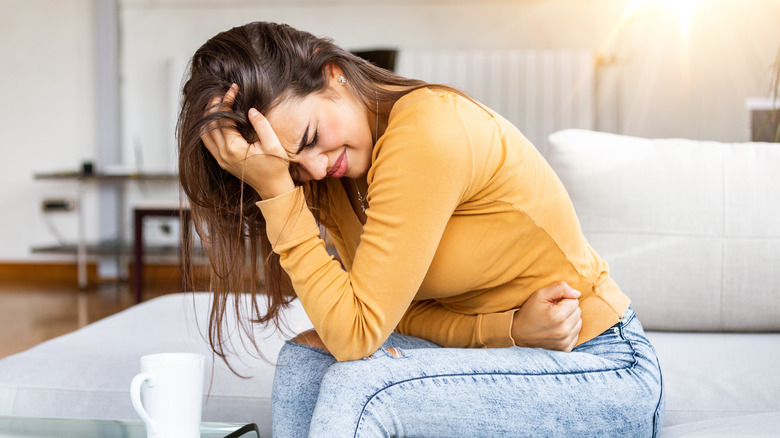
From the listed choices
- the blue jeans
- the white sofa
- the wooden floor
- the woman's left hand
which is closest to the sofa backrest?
the white sofa

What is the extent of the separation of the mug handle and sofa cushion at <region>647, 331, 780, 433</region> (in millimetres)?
741

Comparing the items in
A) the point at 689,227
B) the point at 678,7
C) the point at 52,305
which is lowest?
the point at 52,305

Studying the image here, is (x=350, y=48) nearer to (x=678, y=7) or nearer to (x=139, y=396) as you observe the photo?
(x=678, y=7)

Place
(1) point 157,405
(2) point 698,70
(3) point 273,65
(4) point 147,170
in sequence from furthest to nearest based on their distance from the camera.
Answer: (4) point 147,170 → (2) point 698,70 → (3) point 273,65 → (1) point 157,405

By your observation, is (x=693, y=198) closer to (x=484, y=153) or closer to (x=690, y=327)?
(x=690, y=327)

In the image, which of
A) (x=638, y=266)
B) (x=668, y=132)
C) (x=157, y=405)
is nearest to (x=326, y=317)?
(x=157, y=405)

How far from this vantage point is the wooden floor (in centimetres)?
302

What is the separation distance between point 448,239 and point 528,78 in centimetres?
359

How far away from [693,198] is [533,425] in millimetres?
785

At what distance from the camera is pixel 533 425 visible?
33.0 inches

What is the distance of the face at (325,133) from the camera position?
901 mm

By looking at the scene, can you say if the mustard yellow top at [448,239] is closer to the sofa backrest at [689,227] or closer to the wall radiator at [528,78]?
the sofa backrest at [689,227]

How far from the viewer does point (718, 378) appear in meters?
1.16

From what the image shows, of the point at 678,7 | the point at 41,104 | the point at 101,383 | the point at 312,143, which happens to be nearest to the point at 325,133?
the point at 312,143
